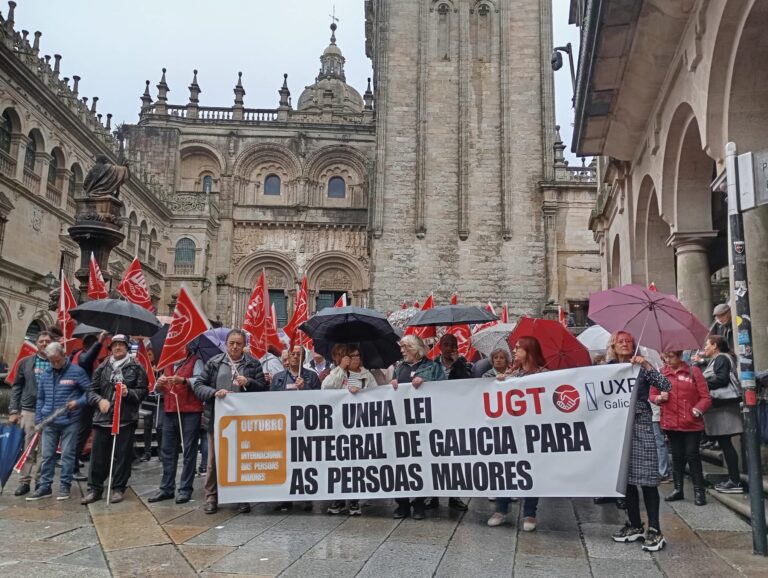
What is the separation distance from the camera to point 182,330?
7223 mm

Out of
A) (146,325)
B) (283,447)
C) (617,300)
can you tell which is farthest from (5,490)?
(617,300)

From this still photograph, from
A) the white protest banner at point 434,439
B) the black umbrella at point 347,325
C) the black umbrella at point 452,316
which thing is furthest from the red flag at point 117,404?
the black umbrella at point 452,316

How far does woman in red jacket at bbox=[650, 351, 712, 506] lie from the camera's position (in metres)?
6.06

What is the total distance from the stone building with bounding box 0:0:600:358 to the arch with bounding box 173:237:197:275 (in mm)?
80

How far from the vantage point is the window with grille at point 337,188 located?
39000mm

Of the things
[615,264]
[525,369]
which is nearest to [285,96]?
[615,264]

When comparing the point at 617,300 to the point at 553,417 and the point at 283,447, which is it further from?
the point at 283,447

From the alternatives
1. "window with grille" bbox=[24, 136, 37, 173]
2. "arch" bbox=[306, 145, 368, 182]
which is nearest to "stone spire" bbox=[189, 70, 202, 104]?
"arch" bbox=[306, 145, 368, 182]

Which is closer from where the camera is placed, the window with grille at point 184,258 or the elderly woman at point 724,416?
the elderly woman at point 724,416

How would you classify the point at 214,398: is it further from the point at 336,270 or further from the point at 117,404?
the point at 336,270

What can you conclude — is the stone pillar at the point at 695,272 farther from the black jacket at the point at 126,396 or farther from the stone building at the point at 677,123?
the black jacket at the point at 126,396

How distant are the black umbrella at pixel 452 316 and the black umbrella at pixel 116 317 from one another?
3253mm

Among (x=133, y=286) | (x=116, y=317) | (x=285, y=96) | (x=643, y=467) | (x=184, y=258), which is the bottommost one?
(x=643, y=467)

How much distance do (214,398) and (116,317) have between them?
203cm
